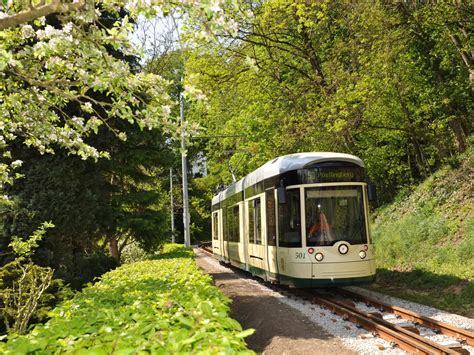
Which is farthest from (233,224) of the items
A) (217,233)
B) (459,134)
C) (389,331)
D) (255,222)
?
(389,331)

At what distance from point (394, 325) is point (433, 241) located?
8.19 m

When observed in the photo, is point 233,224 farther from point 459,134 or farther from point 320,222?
point 459,134

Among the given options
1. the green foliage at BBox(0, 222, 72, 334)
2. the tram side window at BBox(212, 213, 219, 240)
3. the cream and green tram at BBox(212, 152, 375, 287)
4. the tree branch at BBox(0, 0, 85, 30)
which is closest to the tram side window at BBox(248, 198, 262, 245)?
the cream and green tram at BBox(212, 152, 375, 287)

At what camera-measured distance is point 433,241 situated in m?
15.6

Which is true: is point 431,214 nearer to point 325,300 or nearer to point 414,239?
point 414,239

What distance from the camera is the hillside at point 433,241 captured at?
38.9 ft

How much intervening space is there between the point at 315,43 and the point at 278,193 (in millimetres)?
13982

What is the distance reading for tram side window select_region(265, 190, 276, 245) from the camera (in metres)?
12.5

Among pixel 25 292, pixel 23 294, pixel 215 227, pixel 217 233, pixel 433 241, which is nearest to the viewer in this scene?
pixel 23 294

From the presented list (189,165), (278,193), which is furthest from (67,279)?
(189,165)

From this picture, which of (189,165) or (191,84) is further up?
(189,165)

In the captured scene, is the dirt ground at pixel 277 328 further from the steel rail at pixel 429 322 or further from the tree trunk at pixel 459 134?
the tree trunk at pixel 459 134

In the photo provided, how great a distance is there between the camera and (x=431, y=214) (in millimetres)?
17594

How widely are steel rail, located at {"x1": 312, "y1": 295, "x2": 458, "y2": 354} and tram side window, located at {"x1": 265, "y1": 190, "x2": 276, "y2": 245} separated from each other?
2.47m
